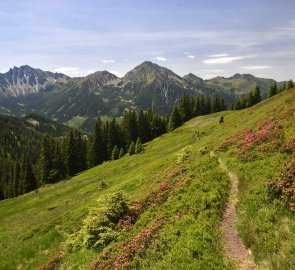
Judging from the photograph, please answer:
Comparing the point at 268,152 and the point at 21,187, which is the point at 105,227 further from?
the point at 21,187

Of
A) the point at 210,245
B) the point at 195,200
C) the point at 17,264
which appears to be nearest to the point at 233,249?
the point at 210,245

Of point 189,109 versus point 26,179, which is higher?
point 189,109

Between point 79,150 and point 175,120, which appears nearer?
point 79,150

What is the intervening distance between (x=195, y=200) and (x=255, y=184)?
162 inches

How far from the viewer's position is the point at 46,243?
29.2 metres

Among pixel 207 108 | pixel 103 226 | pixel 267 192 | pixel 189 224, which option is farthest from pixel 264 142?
pixel 207 108

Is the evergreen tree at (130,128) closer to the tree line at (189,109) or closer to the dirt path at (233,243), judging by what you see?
the tree line at (189,109)

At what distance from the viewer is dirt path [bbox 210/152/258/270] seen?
14.3m

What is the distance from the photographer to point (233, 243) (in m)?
16.0

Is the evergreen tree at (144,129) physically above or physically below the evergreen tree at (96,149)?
above

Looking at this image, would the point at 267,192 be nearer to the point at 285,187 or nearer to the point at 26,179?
the point at 285,187

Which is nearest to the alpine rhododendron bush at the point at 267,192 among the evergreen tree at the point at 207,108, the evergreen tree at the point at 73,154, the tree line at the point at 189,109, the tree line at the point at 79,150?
the tree line at the point at 79,150

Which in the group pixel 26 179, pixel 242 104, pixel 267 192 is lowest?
pixel 26 179

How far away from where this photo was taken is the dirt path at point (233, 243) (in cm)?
1429
